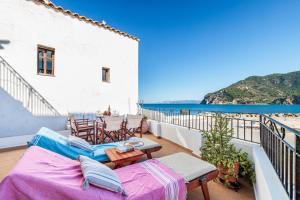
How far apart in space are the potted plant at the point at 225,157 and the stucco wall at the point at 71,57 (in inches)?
198

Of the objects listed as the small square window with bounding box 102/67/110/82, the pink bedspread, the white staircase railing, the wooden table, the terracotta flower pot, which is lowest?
the terracotta flower pot

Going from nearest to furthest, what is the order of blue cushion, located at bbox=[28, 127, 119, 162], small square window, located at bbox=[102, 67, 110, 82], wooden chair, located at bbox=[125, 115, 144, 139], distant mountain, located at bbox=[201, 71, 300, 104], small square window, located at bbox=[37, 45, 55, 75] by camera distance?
1. blue cushion, located at bbox=[28, 127, 119, 162]
2. wooden chair, located at bbox=[125, 115, 144, 139]
3. small square window, located at bbox=[37, 45, 55, 75]
4. small square window, located at bbox=[102, 67, 110, 82]
5. distant mountain, located at bbox=[201, 71, 300, 104]

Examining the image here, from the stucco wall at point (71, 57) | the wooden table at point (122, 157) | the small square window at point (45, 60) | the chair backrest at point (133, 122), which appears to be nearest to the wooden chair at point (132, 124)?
the chair backrest at point (133, 122)

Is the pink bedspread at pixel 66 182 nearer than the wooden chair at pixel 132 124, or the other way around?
the pink bedspread at pixel 66 182

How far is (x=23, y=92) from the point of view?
16.1 ft

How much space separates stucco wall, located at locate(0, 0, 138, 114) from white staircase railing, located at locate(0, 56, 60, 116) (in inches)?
5.7

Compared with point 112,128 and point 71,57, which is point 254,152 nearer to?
point 112,128

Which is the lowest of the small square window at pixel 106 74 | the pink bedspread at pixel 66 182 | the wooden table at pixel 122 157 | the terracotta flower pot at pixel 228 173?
the terracotta flower pot at pixel 228 173

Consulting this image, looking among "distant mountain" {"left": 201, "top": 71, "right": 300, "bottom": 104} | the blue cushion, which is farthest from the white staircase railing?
"distant mountain" {"left": 201, "top": 71, "right": 300, "bottom": 104}

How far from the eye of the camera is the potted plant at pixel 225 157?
8.66 feet

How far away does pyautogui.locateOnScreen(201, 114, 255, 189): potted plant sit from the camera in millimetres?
2641

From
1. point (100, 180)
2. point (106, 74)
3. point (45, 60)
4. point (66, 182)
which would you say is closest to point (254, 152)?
point (100, 180)

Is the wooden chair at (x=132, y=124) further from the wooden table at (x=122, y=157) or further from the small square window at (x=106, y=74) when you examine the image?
the small square window at (x=106, y=74)

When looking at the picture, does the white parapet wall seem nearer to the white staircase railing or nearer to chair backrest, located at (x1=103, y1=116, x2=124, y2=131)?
chair backrest, located at (x1=103, y1=116, x2=124, y2=131)
